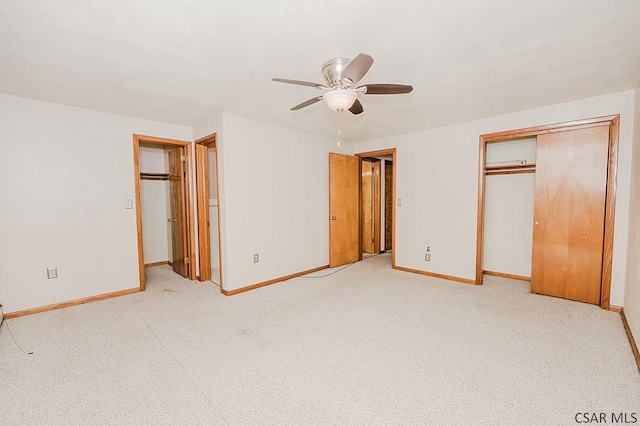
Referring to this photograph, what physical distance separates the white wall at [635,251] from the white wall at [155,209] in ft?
19.9

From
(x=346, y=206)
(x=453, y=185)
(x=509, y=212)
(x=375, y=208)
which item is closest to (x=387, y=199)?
(x=375, y=208)

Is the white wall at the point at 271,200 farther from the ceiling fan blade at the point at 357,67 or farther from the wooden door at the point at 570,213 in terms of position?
the wooden door at the point at 570,213

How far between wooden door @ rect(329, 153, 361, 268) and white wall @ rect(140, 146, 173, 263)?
118 inches

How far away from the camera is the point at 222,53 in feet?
6.72

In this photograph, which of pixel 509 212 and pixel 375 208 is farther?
pixel 375 208

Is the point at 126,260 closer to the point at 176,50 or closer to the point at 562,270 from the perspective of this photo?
the point at 176,50

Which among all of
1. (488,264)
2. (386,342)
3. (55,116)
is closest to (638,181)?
(488,264)

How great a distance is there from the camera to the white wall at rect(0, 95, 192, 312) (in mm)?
2982

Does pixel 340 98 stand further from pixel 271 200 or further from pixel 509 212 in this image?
pixel 509 212

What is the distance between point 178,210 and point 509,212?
16.6 feet

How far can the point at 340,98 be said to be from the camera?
2.11 metres

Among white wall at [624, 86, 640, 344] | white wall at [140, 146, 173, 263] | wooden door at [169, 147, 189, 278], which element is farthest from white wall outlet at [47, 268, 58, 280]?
white wall at [624, 86, 640, 344]

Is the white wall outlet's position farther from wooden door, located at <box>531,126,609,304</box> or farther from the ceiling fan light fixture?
wooden door, located at <box>531,126,609,304</box>

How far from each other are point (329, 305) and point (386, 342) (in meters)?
0.97
